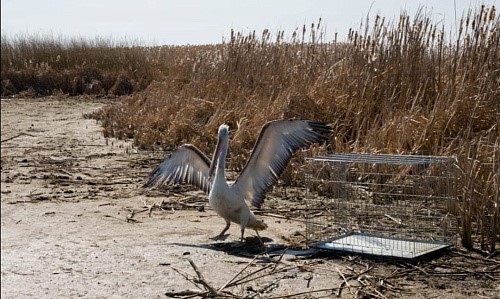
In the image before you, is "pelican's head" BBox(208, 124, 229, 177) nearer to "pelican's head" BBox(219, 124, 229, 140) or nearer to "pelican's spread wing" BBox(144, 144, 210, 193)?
"pelican's head" BBox(219, 124, 229, 140)

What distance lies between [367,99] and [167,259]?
162 inches

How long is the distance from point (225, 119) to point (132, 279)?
5.69 m

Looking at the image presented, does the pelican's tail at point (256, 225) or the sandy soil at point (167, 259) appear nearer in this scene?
the sandy soil at point (167, 259)

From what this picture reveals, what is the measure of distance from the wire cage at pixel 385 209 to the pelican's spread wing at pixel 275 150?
211 mm

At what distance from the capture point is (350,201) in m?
5.98

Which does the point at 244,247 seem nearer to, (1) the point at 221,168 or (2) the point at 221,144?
(1) the point at 221,168

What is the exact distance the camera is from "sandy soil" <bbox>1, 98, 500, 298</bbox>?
12.7 feet

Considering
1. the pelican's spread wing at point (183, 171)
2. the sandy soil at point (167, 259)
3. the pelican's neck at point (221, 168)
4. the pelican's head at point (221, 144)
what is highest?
the pelican's head at point (221, 144)

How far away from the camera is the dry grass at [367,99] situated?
19.7ft

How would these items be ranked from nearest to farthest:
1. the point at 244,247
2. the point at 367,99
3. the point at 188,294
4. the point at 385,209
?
the point at 188,294, the point at 244,247, the point at 385,209, the point at 367,99

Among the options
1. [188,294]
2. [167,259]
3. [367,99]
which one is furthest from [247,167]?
[367,99]

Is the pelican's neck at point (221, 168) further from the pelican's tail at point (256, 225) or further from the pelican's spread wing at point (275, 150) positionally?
the pelican's tail at point (256, 225)

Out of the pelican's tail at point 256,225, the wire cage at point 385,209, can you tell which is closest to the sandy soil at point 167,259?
the pelican's tail at point 256,225

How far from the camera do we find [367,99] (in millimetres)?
8016
